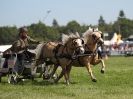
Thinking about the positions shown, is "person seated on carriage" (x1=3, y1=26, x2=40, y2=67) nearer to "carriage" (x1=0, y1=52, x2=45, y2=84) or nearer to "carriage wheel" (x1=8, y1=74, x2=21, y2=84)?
"carriage" (x1=0, y1=52, x2=45, y2=84)

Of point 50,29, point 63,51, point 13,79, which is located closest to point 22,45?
point 13,79

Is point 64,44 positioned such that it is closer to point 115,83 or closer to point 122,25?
point 115,83

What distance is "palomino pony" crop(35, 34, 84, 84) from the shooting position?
17688mm

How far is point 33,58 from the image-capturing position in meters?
19.6

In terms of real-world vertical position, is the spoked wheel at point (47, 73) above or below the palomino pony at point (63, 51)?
below

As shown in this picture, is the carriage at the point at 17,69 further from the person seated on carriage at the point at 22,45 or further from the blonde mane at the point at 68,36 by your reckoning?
the blonde mane at the point at 68,36

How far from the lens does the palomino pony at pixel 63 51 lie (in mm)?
17688

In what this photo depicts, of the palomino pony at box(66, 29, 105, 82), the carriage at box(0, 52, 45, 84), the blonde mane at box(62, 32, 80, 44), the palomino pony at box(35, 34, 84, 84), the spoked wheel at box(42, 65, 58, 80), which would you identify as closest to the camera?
the palomino pony at box(35, 34, 84, 84)

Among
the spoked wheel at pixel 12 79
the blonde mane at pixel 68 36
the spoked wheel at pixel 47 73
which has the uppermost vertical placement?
the blonde mane at pixel 68 36

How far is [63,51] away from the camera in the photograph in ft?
59.8

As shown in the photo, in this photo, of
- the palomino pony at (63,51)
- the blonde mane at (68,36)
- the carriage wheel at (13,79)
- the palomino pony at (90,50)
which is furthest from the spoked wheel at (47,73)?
the blonde mane at (68,36)

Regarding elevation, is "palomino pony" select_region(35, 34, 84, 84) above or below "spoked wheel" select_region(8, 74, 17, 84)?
above

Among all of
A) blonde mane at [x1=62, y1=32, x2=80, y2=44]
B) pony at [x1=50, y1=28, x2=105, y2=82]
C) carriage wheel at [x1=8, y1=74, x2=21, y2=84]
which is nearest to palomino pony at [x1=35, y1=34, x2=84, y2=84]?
blonde mane at [x1=62, y1=32, x2=80, y2=44]

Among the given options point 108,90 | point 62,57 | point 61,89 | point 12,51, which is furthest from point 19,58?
point 108,90
